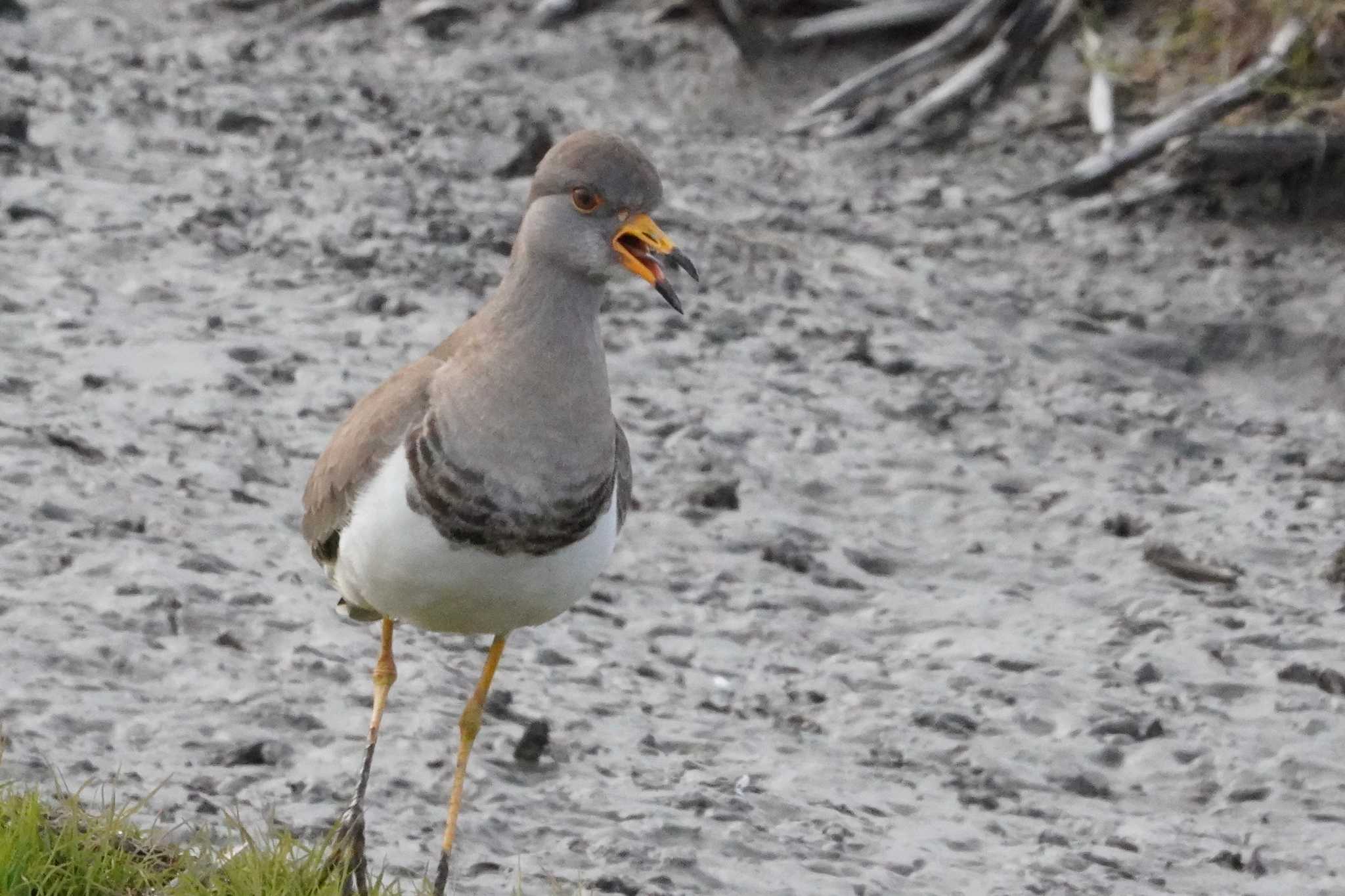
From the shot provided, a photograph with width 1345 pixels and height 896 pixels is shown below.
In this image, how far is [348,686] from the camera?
593 cm

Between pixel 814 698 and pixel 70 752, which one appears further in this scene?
pixel 814 698

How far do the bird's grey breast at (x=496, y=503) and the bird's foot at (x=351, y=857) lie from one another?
708mm

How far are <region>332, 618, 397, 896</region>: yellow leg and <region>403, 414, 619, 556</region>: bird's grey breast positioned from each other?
639 millimetres

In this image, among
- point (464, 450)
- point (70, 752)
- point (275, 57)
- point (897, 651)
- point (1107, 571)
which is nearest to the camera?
point (464, 450)

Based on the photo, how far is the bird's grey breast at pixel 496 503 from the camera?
4.53m

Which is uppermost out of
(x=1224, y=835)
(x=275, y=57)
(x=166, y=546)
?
(x=275, y=57)

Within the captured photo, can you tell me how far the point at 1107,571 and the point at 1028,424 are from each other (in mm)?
1206

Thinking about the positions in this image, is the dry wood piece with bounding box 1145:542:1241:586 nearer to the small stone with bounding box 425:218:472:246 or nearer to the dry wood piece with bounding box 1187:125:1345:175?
the dry wood piece with bounding box 1187:125:1345:175

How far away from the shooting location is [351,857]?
4.53m

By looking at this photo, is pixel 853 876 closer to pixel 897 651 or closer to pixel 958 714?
pixel 958 714

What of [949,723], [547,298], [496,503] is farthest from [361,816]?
[949,723]

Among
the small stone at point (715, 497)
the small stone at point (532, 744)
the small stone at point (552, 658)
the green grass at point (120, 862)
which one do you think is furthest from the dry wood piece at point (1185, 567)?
the green grass at point (120, 862)

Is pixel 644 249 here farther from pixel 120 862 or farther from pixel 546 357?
pixel 120 862

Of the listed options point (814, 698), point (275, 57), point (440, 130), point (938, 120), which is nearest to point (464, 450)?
point (814, 698)
